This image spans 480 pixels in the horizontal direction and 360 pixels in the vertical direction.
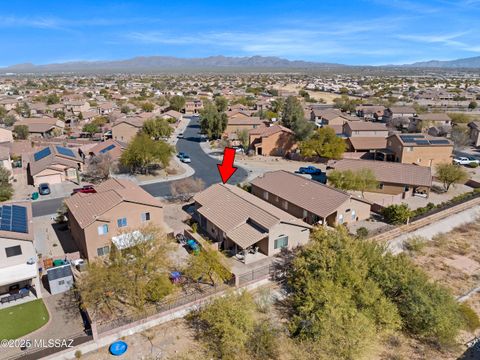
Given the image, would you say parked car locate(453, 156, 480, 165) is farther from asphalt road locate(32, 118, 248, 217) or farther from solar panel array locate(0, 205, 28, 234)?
solar panel array locate(0, 205, 28, 234)

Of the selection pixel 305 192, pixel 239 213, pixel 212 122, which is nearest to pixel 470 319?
pixel 305 192

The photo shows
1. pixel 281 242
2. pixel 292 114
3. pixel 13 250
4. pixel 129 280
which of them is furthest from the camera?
pixel 292 114

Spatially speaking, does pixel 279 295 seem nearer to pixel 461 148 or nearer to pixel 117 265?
pixel 117 265

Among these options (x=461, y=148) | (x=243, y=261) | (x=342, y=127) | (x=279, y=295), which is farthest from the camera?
(x=342, y=127)

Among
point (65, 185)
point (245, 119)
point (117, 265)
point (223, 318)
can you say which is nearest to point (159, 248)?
point (117, 265)

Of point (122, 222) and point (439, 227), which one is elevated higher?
point (122, 222)

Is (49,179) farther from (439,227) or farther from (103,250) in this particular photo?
(439,227)
